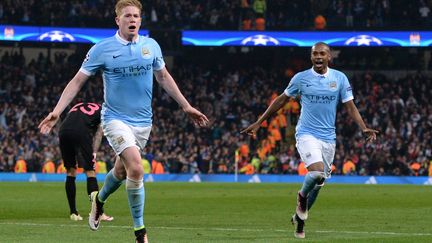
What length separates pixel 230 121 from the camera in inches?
1850

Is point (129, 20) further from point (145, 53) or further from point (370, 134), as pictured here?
point (370, 134)

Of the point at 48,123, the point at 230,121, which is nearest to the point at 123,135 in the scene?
the point at 48,123

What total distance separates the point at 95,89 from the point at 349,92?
34523 mm

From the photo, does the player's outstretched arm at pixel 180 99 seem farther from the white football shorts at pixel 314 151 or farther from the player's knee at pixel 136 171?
the white football shorts at pixel 314 151

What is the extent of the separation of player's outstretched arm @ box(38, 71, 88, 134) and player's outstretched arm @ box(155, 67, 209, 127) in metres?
0.87

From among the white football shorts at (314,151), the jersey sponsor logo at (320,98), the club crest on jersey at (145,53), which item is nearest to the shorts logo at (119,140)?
the club crest on jersey at (145,53)

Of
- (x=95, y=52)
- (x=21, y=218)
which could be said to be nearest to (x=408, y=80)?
(x=21, y=218)

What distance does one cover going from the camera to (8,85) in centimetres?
4900

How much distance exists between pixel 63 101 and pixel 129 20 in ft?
3.92

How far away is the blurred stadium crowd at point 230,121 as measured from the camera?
42.2 metres

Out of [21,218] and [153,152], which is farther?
[153,152]

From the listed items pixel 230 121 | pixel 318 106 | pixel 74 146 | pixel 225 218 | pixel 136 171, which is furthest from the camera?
pixel 230 121

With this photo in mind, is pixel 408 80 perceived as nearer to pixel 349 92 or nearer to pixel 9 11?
pixel 9 11

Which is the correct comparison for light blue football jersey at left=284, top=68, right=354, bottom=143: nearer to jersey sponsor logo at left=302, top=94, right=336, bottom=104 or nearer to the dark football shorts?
jersey sponsor logo at left=302, top=94, right=336, bottom=104
